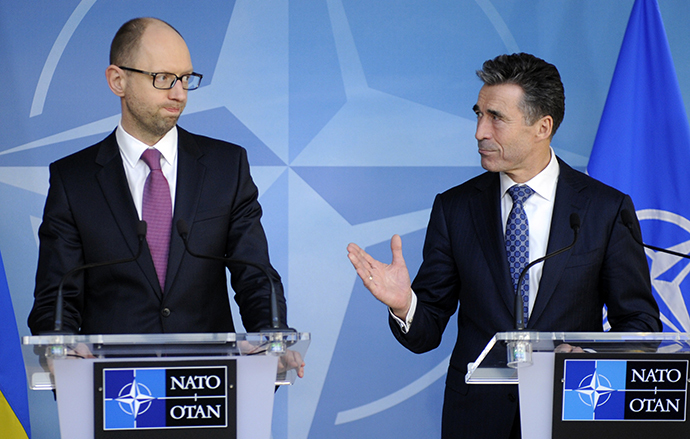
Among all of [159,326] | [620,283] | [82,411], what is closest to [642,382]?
[620,283]

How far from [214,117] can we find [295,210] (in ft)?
2.04

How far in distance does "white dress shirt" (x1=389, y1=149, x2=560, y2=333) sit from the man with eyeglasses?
1.94 feet

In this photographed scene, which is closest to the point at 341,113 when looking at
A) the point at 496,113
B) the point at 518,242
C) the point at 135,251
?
the point at 496,113

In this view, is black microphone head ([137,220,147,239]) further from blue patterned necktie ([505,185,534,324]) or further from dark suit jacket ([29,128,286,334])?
blue patterned necktie ([505,185,534,324])

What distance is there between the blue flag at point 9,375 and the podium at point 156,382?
179 cm

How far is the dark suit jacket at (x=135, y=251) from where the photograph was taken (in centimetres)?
222

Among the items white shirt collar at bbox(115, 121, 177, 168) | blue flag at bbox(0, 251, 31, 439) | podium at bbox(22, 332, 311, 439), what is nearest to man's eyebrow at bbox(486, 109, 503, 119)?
white shirt collar at bbox(115, 121, 177, 168)

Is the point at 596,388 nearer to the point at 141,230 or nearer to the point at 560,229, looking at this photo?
the point at 560,229

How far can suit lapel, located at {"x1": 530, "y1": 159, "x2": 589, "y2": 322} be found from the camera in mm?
2289

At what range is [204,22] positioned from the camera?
3.66m

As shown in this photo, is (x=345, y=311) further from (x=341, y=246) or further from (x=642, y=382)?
(x=642, y=382)

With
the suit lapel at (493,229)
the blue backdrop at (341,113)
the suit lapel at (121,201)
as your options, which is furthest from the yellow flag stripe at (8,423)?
the suit lapel at (493,229)

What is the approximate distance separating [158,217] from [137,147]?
250 millimetres

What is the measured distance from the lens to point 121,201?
228 cm
